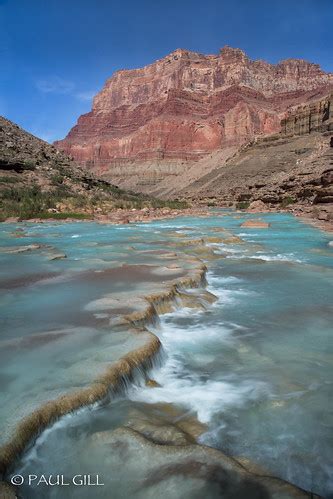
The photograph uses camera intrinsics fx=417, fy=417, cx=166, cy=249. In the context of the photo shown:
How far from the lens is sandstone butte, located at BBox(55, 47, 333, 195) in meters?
133

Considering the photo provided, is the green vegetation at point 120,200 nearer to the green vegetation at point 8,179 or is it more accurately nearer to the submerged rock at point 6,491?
the green vegetation at point 8,179

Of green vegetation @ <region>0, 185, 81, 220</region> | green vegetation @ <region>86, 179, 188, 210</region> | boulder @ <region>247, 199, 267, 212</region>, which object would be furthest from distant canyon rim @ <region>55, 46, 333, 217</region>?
green vegetation @ <region>0, 185, 81, 220</region>

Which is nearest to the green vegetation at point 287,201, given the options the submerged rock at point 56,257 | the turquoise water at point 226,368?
the turquoise water at point 226,368

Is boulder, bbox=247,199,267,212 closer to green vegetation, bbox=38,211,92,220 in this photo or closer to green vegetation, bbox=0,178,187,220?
green vegetation, bbox=0,178,187,220

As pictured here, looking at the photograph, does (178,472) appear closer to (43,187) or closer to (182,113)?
(43,187)

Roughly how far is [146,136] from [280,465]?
14905cm

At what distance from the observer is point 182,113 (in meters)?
149

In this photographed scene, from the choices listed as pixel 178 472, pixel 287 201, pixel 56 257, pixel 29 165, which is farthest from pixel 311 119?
pixel 178 472

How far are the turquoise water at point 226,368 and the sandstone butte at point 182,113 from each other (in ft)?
332

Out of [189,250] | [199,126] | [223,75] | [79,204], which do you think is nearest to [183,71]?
[223,75]

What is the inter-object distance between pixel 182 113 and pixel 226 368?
6011 inches

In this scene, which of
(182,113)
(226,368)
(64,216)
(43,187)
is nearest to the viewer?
(226,368)

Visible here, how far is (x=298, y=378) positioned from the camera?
14.7ft

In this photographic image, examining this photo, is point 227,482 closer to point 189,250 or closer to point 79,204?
point 189,250
